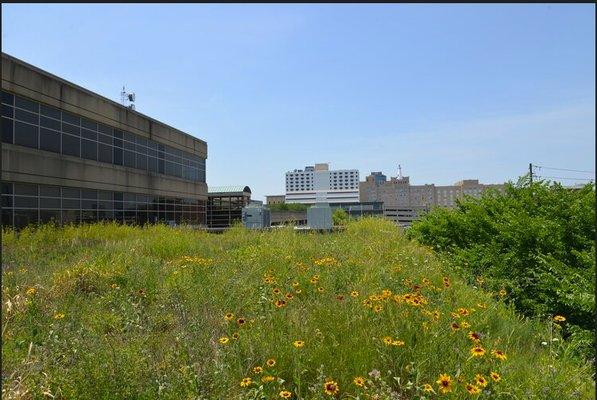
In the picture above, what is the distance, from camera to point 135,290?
17.9 feet

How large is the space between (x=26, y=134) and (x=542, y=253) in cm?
2537

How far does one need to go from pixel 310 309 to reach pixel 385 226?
10.7m

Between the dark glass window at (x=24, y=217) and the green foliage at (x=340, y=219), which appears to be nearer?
the green foliage at (x=340, y=219)

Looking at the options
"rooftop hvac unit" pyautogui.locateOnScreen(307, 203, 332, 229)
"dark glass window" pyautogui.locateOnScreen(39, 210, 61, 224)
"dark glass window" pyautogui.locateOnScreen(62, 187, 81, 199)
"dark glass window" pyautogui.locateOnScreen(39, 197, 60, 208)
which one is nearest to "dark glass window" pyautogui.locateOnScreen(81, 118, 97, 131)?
"dark glass window" pyautogui.locateOnScreen(62, 187, 81, 199)

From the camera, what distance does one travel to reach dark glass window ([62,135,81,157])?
25922 mm

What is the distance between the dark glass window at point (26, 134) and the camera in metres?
21.9

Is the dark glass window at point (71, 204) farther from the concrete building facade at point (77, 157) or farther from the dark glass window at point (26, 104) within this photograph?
the dark glass window at point (26, 104)

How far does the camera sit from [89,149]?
2866 cm

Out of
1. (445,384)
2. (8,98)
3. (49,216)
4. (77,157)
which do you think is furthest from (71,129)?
(445,384)

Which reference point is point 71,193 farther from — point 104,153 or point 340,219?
point 340,219

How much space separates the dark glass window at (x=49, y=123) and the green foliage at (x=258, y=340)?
2199 cm

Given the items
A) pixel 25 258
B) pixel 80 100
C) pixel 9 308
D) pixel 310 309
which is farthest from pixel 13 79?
pixel 310 309

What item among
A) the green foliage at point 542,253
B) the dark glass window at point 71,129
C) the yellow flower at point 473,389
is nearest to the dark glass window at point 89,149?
the dark glass window at point 71,129

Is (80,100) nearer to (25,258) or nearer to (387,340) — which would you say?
(25,258)
